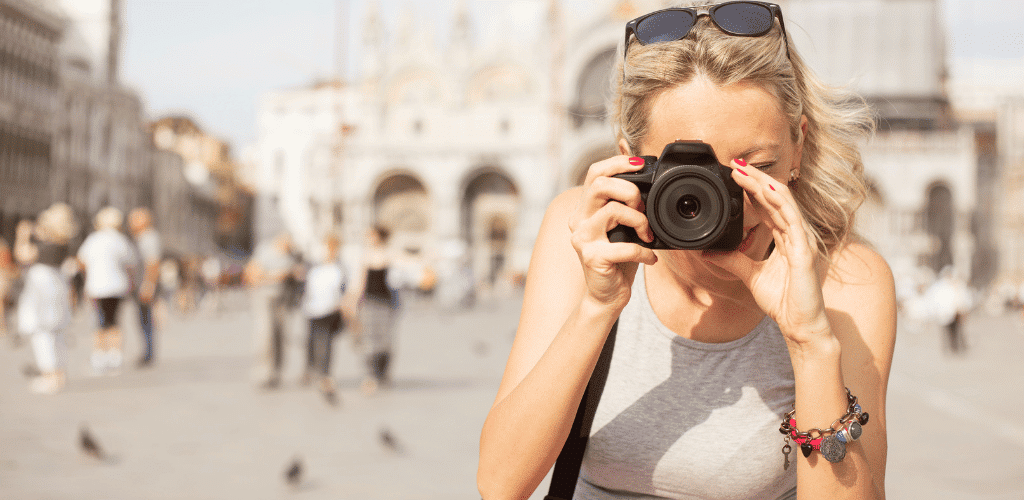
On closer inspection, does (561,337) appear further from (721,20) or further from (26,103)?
(26,103)

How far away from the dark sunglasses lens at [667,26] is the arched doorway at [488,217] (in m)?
46.0

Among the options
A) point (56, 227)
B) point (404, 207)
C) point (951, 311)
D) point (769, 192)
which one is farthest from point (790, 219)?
point (404, 207)

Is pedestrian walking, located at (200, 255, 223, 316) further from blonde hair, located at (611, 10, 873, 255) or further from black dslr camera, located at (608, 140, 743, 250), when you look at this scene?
black dslr camera, located at (608, 140, 743, 250)

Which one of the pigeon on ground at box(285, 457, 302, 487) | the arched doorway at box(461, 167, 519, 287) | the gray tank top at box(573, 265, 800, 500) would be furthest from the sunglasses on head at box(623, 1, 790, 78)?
the arched doorway at box(461, 167, 519, 287)

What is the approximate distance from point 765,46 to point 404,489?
3873mm

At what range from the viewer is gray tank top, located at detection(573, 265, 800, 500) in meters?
1.50

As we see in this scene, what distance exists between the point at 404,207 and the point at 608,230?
46948 mm

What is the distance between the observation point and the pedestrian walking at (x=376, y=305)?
8.82m

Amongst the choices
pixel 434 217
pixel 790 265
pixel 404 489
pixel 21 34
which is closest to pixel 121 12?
pixel 21 34

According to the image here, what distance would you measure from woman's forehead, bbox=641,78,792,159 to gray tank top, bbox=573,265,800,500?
349 mm

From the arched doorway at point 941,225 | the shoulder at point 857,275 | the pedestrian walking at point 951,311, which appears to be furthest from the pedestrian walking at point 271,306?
the arched doorway at point 941,225

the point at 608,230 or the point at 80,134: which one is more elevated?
the point at 80,134

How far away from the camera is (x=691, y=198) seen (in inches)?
52.5

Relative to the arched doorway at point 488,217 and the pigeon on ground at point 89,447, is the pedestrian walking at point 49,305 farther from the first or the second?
the arched doorway at point 488,217
